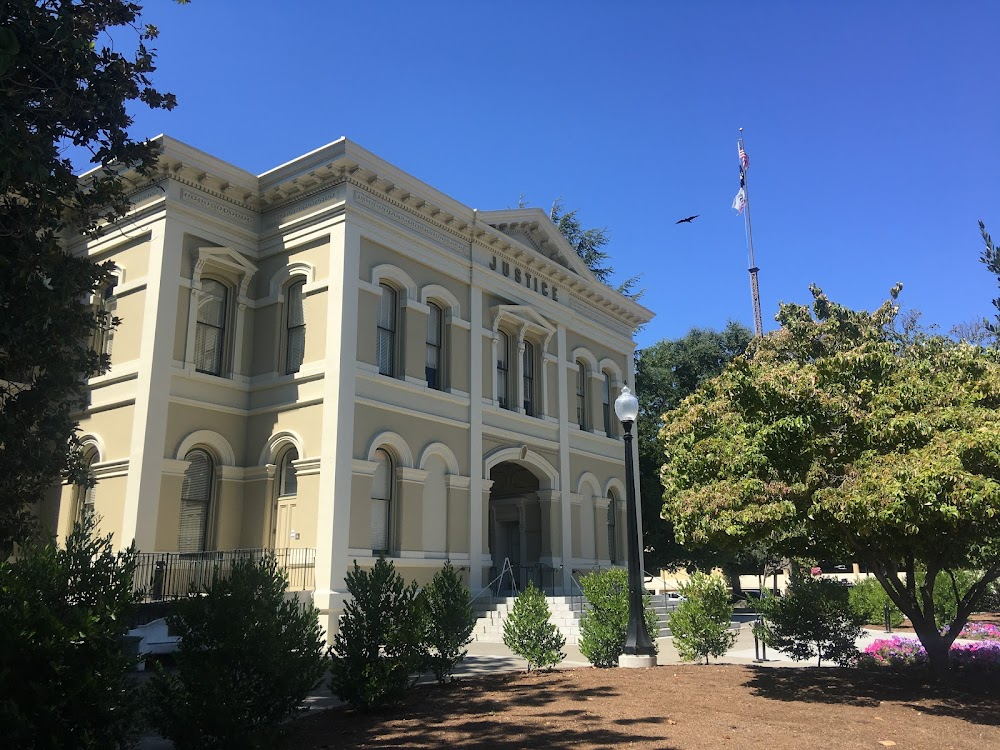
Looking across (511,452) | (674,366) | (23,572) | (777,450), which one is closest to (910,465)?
(777,450)

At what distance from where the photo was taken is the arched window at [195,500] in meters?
17.8

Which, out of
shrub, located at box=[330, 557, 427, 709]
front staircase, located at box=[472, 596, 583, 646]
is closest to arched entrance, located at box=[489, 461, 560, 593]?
front staircase, located at box=[472, 596, 583, 646]

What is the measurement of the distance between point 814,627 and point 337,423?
1005cm

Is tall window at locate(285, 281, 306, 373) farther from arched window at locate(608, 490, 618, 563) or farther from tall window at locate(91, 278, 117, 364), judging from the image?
arched window at locate(608, 490, 618, 563)

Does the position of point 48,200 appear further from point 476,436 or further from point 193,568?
point 476,436

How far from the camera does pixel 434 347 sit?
2142 centimetres

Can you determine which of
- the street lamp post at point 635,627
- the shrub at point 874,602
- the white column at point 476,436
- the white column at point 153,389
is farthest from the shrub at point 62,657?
the shrub at point 874,602

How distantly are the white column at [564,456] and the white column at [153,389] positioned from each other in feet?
37.7

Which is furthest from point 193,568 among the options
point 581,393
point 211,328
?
point 581,393

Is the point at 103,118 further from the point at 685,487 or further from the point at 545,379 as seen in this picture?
the point at 545,379

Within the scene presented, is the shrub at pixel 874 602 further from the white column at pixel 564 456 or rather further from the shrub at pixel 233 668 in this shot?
the shrub at pixel 233 668

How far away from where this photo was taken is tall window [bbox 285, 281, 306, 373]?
63.2 feet

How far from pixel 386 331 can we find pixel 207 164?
5.53 metres

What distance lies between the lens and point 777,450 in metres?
10.4
